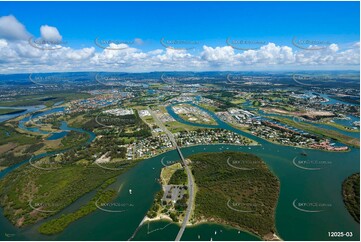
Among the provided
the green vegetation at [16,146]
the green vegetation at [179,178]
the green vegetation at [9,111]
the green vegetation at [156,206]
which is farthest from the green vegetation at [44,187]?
the green vegetation at [9,111]

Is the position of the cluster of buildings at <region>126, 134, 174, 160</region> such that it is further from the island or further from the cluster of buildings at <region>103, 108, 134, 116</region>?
the cluster of buildings at <region>103, 108, 134, 116</region>

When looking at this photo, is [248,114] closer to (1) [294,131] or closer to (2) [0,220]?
(1) [294,131]

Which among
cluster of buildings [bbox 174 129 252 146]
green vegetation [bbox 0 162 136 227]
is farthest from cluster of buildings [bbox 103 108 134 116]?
green vegetation [bbox 0 162 136 227]

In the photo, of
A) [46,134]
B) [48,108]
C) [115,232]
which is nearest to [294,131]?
[115,232]

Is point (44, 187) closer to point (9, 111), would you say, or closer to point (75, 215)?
point (75, 215)

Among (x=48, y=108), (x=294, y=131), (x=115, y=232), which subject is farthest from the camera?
(x=48, y=108)

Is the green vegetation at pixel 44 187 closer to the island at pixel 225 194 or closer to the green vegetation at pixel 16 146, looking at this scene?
the green vegetation at pixel 16 146
